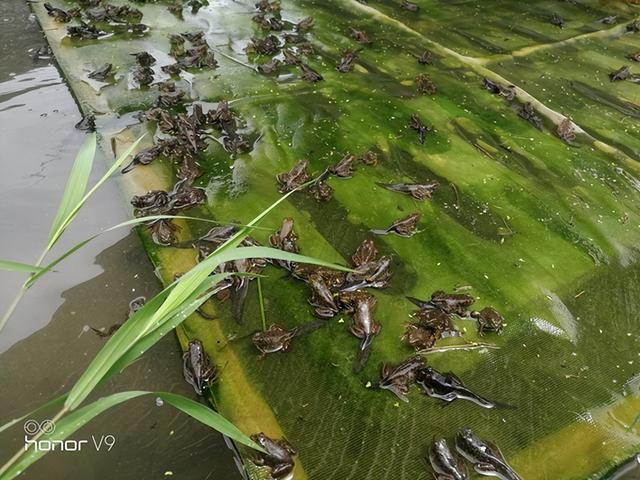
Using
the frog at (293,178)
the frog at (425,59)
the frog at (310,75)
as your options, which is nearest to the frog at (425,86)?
the frog at (425,59)

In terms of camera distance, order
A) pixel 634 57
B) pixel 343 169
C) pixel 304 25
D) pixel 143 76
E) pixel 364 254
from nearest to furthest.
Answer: pixel 364 254
pixel 343 169
pixel 143 76
pixel 634 57
pixel 304 25

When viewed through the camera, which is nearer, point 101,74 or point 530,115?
point 530,115

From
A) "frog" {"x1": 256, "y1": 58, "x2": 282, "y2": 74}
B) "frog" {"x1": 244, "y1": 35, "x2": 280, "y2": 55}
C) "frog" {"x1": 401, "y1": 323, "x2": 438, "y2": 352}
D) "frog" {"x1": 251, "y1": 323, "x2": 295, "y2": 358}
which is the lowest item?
"frog" {"x1": 251, "y1": 323, "x2": 295, "y2": 358}

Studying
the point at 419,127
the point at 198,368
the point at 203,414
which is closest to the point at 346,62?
the point at 419,127

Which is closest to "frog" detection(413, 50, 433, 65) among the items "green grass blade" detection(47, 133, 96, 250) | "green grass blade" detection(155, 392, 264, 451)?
"green grass blade" detection(47, 133, 96, 250)

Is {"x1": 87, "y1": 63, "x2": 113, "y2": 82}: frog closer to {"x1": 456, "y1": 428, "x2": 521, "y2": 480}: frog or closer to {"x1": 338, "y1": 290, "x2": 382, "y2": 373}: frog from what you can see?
{"x1": 338, "y1": 290, "x2": 382, "y2": 373}: frog

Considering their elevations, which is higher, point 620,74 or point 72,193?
point 72,193

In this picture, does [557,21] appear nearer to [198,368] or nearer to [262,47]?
[262,47]
